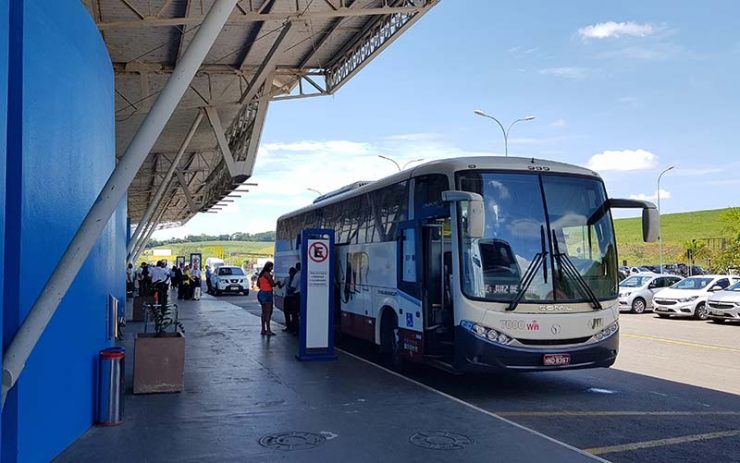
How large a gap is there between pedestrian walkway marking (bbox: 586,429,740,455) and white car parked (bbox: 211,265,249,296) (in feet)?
112

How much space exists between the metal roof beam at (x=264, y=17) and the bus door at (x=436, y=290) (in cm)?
768

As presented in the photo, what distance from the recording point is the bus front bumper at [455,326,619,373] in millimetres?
9227

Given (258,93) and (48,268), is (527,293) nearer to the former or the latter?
(48,268)

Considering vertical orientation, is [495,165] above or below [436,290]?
above

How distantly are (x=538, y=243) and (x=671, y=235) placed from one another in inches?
3494

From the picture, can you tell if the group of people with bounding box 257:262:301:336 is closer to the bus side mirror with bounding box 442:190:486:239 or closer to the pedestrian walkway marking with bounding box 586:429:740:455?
the bus side mirror with bounding box 442:190:486:239

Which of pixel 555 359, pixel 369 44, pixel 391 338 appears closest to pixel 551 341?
pixel 555 359

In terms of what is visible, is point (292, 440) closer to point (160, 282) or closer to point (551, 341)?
point (551, 341)

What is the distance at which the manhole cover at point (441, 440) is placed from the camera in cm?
695

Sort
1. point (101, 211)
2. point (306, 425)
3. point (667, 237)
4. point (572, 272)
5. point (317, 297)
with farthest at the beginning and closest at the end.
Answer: point (667, 237)
point (317, 297)
point (572, 272)
point (306, 425)
point (101, 211)

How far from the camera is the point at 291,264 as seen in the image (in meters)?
19.8

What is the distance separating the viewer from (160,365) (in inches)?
380

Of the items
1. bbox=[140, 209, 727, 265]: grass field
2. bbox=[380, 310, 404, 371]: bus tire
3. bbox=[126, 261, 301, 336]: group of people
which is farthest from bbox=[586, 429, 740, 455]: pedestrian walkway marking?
bbox=[140, 209, 727, 265]: grass field

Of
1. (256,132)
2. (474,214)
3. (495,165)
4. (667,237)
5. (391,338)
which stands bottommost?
(391,338)
